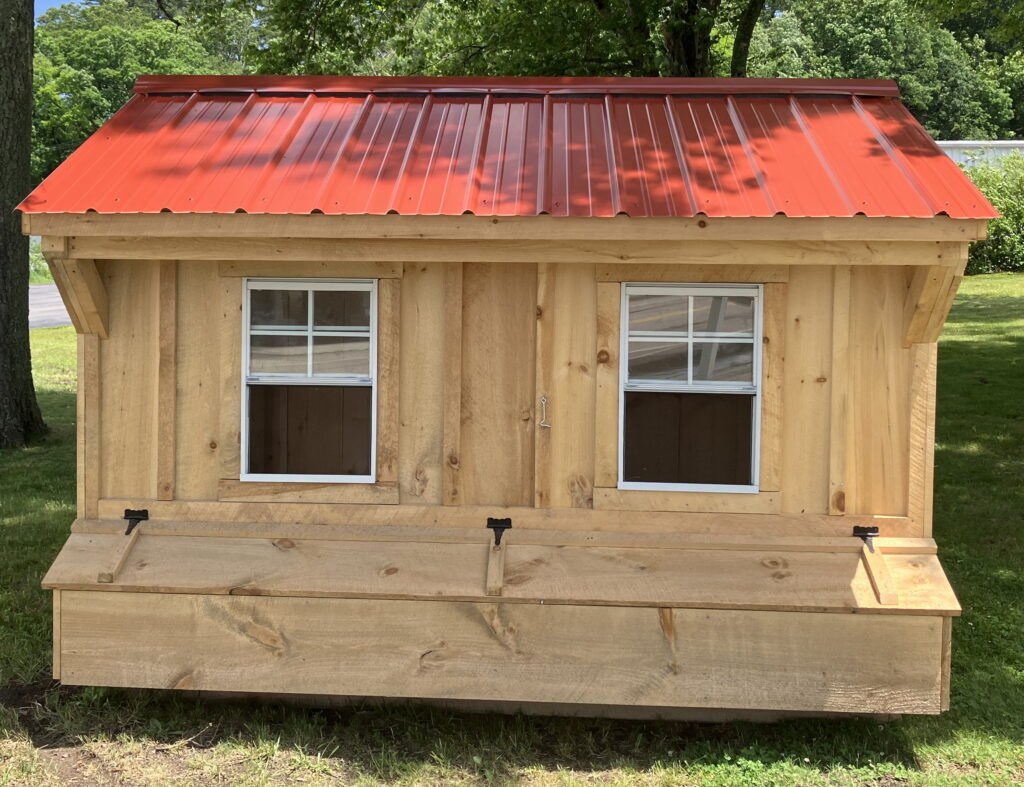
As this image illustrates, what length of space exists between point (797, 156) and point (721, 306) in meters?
0.88

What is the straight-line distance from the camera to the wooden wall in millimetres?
5469

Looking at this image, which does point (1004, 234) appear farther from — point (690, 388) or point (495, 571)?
point (495, 571)

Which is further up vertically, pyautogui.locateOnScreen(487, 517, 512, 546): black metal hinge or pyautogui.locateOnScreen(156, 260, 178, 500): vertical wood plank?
pyautogui.locateOnScreen(156, 260, 178, 500): vertical wood plank

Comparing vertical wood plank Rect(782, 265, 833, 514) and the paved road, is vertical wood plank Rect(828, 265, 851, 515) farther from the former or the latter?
the paved road

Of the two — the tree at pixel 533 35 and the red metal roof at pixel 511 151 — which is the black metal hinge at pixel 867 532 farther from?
the tree at pixel 533 35

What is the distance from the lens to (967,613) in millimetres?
7504

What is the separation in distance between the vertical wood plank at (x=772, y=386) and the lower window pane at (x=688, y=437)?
10 cm

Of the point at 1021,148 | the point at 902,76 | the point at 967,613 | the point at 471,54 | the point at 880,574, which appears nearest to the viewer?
the point at 880,574

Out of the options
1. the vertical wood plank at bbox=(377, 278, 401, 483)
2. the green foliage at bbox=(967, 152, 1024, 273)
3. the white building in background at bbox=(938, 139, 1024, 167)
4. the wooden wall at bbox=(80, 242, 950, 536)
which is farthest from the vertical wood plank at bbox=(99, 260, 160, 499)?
the white building in background at bbox=(938, 139, 1024, 167)

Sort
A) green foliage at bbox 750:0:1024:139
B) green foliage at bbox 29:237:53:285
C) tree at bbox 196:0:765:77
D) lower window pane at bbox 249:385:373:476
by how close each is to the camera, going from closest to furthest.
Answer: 1. lower window pane at bbox 249:385:373:476
2. tree at bbox 196:0:765:77
3. green foliage at bbox 29:237:53:285
4. green foliage at bbox 750:0:1024:139

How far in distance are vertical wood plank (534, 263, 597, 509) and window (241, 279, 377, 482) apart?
88cm

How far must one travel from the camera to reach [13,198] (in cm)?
1151

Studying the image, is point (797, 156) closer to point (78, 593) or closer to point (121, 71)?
point (78, 593)

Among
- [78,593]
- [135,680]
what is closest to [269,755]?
[135,680]
